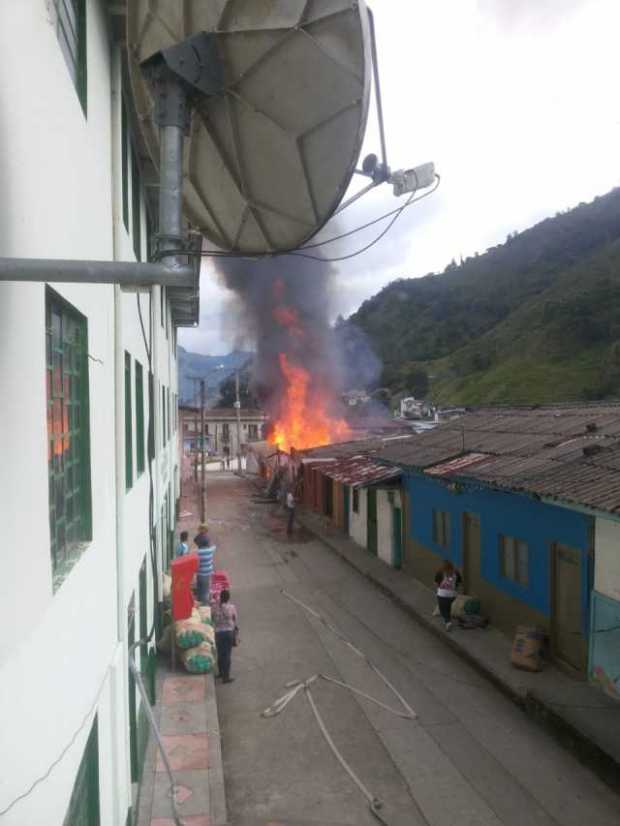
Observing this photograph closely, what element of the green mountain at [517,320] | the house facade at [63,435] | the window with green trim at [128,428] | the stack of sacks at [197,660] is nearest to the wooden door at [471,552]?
the stack of sacks at [197,660]

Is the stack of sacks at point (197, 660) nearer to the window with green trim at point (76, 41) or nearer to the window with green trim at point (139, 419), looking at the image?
the window with green trim at point (139, 419)

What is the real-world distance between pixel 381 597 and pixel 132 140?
11847 mm

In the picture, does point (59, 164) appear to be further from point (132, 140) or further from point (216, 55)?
point (132, 140)

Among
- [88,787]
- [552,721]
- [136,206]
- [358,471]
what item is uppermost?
[136,206]

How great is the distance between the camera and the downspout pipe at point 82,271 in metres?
2.00

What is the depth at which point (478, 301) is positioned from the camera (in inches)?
3105

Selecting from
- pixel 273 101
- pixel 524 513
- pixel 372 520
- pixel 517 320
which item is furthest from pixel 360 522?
pixel 517 320

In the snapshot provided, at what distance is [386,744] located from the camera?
8797 mm

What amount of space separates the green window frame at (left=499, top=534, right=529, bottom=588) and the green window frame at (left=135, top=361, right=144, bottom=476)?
6780mm

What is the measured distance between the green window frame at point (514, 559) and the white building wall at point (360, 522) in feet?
28.3

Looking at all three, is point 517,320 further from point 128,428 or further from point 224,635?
point 128,428

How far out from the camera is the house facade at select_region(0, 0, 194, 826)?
Result: 2494mm

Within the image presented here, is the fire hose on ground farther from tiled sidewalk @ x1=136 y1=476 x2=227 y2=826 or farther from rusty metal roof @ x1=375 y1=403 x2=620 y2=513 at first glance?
rusty metal roof @ x1=375 y1=403 x2=620 y2=513

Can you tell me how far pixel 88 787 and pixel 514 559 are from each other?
29.8 feet
